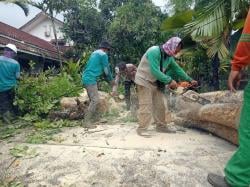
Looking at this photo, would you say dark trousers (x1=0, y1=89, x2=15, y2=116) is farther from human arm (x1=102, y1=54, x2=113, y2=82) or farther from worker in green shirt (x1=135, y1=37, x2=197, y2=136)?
worker in green shirt (x1=135, y1=37, x2=197, y2=136)

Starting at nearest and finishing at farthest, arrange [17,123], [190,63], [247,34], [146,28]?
1. [247,34]
2. [17,123]
3. [190,63]
4. [146,28]

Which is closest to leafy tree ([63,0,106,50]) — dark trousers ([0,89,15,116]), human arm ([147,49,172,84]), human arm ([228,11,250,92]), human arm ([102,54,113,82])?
dark trousers ([0,89,15,116])

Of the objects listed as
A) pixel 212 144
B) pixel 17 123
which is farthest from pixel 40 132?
pixel 212 144

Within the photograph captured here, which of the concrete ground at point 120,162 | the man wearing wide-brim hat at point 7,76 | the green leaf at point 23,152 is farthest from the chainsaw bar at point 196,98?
the man wearing wide-brim hat at point 7,76

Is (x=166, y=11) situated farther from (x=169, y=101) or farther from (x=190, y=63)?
(x=169, y=101)

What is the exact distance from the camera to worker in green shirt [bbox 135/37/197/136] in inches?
237

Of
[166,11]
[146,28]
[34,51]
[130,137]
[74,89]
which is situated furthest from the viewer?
[166,11]

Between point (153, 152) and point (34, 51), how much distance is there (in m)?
10.8

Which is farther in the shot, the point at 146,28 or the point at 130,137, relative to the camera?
the point at 146,28

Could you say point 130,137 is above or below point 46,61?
below

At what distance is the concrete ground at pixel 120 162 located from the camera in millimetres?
4427

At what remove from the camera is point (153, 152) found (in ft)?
16.7

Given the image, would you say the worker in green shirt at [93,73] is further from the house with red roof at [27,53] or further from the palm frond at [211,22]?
the house with red roof at [27,53]

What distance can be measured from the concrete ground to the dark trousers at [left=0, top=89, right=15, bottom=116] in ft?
6.07
